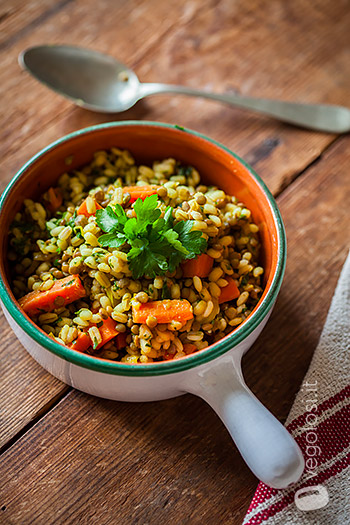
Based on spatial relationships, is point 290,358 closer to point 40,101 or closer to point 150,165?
point 150,165

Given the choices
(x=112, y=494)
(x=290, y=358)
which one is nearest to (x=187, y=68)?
(x=290, y=358)

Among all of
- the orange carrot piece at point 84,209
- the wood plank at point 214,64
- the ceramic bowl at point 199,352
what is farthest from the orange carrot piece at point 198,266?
the wood plank at point 214,64

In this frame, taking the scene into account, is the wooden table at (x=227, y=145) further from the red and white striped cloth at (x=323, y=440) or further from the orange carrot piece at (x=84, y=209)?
the orange carrot piece at (x=84, y=209)

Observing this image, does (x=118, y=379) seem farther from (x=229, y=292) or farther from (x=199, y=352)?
(x=229, y=292)

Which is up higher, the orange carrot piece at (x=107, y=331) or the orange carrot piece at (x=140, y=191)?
the orange carrot piece at (x=140, y=191)

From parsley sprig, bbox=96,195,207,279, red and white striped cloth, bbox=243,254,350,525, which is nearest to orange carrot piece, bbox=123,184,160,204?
parsley sprig, bbox=96,195,207,279

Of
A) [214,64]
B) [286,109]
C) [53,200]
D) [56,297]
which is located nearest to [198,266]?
[56,297]
